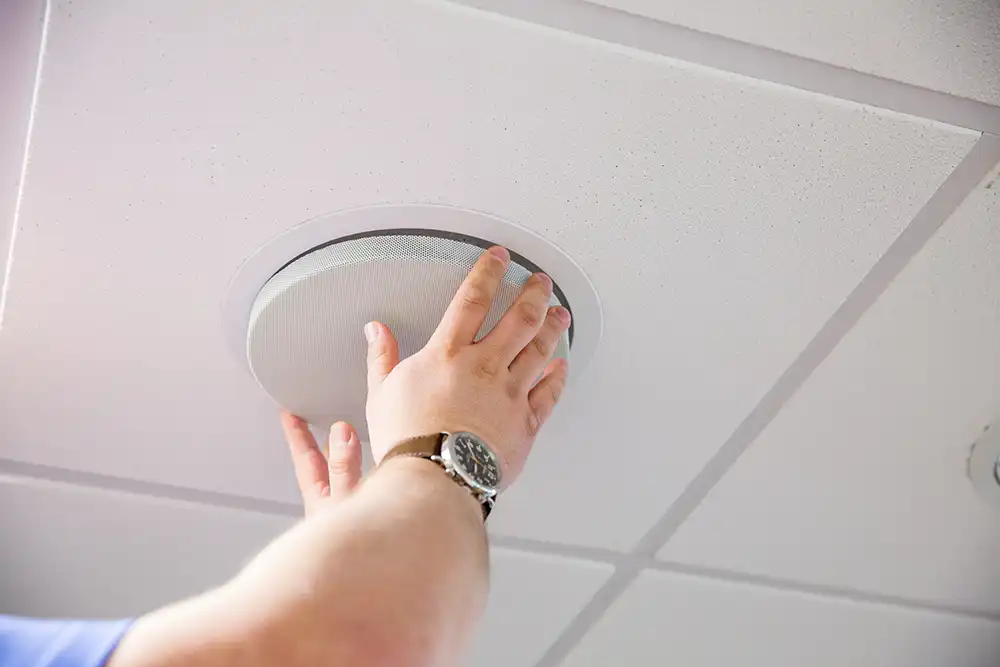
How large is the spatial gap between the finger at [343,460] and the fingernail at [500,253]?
0.96 ft

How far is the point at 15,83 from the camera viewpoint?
704 millimetres

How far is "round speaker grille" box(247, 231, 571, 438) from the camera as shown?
0.81 m

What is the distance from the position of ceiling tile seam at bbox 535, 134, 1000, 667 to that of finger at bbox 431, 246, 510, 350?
369mm

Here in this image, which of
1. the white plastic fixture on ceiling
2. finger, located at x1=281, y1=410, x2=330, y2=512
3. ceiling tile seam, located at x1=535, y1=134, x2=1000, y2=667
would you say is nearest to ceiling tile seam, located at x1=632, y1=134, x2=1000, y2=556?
ceiling tile seam, located at x1=535, y1=134, x2=1000, y2=667

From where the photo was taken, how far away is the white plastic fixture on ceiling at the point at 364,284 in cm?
81

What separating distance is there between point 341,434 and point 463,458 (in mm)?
290

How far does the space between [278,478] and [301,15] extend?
62 centimetres

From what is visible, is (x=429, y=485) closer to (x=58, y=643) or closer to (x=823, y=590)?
(x=58, y=643)

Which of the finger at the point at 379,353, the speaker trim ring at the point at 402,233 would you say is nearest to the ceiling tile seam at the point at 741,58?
the speaker trim ring at the point at 402,233

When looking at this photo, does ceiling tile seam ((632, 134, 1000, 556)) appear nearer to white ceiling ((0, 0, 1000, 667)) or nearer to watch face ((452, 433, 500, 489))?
white ceiling ((0, 0, 1000, 667))

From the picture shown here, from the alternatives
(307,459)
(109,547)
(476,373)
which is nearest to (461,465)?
(476,373)

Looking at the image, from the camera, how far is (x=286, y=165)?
75cm

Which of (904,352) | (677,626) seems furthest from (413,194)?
(677,626)

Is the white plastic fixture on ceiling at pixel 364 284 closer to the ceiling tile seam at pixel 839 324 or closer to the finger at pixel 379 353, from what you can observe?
the finger at pixel 379 353
